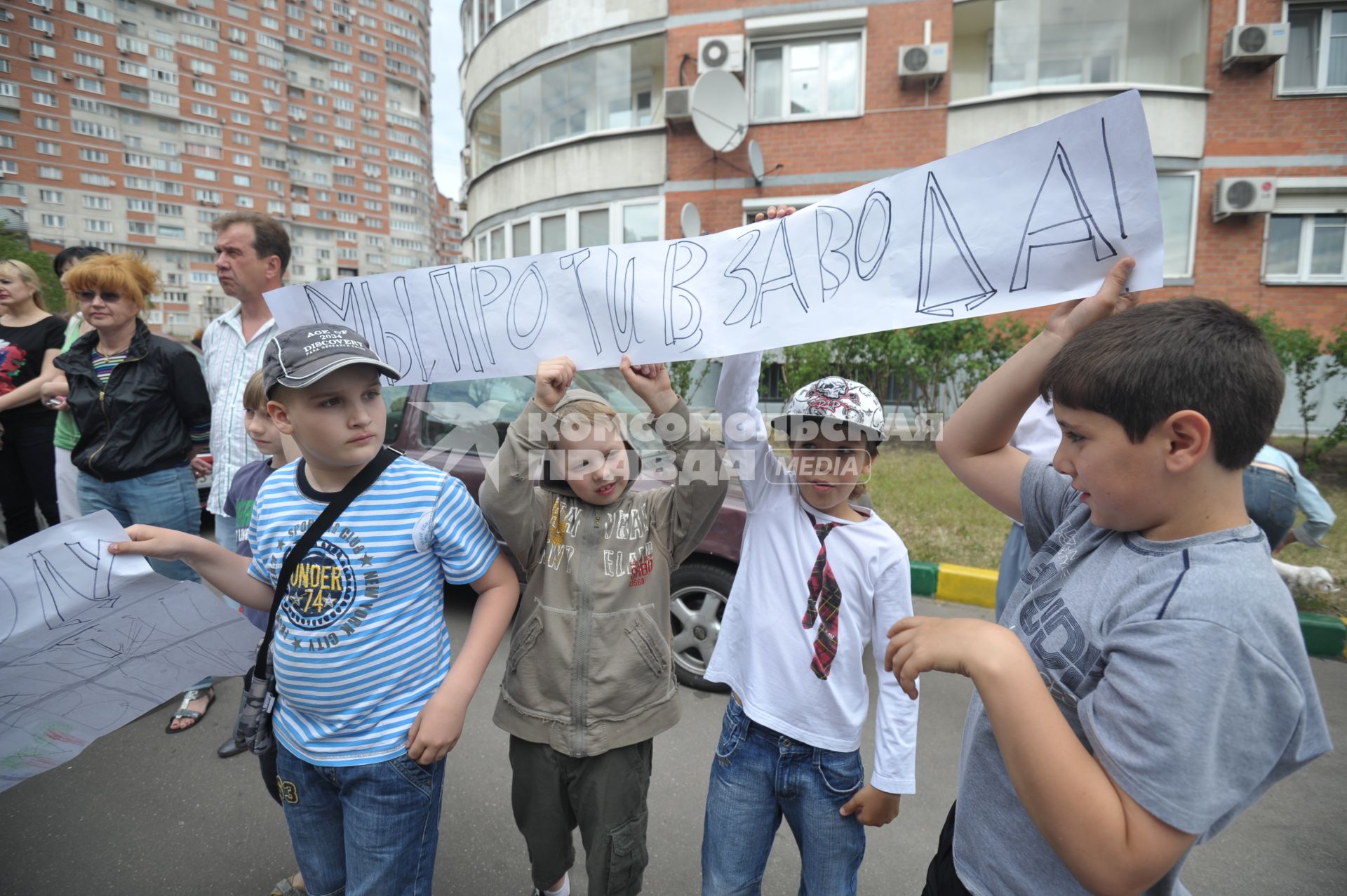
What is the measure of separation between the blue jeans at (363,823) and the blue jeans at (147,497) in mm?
1788

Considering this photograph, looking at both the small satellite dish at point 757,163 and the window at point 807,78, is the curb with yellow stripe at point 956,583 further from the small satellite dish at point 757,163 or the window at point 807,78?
the window at point 807,78

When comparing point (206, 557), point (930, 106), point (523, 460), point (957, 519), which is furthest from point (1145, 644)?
point (930, 106)

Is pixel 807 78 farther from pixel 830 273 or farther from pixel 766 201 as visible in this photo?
pixel 830 273

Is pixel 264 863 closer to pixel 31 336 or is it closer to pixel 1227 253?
pixel 31 336

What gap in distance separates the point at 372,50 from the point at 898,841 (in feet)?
360

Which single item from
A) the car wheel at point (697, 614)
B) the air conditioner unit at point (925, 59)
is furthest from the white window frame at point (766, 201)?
the car wheel at point (697, 614)

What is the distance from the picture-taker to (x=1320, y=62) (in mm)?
10383

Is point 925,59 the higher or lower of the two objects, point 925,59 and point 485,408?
the higher

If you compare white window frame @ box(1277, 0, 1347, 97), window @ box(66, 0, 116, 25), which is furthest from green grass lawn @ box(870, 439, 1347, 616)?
window @ box(66, 0, 116, 25)

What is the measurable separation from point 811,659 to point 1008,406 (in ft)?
2.49

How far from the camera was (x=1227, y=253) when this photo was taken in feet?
34.8

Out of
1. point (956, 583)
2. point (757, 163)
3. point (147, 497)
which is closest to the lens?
point (147, 497)

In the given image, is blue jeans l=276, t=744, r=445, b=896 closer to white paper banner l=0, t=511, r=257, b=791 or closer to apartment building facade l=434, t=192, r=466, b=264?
white paper banner l=0, t=511, r=257, b=791

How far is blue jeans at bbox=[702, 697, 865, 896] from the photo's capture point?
1557 mm
